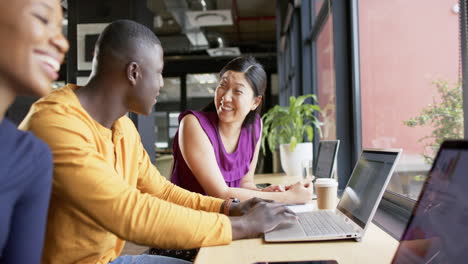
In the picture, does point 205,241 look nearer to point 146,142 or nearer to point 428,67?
point 428,67

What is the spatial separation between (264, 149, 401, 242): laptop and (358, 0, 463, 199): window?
0.28 ft

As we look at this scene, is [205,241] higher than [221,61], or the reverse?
[221,61]

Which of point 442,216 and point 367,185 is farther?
point 367,185

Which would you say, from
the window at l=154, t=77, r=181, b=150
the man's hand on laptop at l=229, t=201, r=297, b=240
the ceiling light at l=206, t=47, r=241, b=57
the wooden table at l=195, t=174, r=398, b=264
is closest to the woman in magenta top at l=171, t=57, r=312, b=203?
the man's hand on laptop at l=229, t=201, r=297, b=240

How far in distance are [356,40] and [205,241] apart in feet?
5.58

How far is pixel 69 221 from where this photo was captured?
1.01m

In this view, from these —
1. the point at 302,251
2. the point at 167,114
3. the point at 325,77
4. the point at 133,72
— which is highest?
the point at 167,114

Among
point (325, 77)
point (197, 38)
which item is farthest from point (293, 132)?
point (197, 38)

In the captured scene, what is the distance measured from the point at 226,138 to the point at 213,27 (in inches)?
292

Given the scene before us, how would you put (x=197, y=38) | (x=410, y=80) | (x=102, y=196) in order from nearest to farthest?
(x=102, y=196)
(x=410, y=80)
(x=197, y=38)

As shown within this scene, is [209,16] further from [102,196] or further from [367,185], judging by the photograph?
[102,196]

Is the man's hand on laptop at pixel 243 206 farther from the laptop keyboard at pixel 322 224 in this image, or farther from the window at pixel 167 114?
A: the window at pixel 167 114

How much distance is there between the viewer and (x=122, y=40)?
1.11 m

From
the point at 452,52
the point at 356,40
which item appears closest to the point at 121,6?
the point at 356,40
